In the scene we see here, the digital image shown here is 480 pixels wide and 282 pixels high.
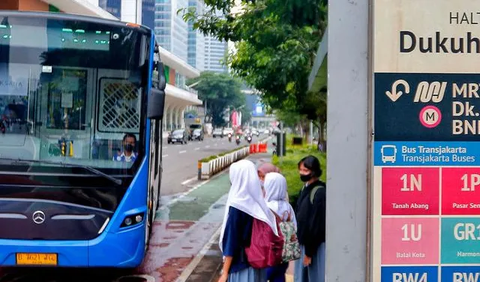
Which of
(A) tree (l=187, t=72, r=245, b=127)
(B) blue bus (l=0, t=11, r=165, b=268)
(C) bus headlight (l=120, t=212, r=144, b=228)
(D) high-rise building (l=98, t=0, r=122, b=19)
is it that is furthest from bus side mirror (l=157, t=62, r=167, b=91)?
(A) tree (l=187, t=72, r=245, b=127)

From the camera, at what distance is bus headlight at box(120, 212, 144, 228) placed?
272 inches

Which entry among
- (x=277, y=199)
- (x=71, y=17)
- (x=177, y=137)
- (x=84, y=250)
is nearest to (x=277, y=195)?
(x=277, y=199)

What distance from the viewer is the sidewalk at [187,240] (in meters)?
8.37

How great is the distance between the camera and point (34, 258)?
6.54 m

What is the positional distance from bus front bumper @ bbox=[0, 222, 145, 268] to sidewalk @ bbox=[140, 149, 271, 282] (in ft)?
3.96

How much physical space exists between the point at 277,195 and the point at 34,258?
10.1ft

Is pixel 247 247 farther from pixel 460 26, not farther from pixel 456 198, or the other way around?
pixel 460 26

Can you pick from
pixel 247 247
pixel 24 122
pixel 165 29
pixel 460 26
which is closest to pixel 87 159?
pixel 24 122

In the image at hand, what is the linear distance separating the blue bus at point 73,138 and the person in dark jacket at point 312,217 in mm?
2393

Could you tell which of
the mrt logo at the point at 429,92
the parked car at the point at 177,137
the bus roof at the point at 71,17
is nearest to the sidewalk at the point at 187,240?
the bus roof at the point at 71,17

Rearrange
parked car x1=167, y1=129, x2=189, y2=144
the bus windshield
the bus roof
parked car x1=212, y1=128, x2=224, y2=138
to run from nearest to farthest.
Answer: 1. the bus windshield
2. the bus roof
3. parked car x1=167, y1=129, x2=189, y2=144
4. parked car x1=212, y1=128, x2=224, y2=138

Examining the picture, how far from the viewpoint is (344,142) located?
3.08m

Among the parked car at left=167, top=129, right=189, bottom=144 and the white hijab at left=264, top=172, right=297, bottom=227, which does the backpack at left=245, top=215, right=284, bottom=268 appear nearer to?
the white hijab at left=264, top=172, right=297, bottom=227

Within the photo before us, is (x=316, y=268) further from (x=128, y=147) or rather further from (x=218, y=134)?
(x=218, y=134)
